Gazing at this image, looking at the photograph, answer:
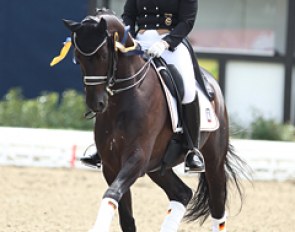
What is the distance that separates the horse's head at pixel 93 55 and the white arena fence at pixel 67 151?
633 cm

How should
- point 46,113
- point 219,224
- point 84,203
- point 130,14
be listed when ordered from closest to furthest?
1. point 130,14
2. point 219,224
3. point 84,203
4. point 46,113

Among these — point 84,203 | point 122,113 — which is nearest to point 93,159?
point 122,113

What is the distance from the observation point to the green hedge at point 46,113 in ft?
46.7

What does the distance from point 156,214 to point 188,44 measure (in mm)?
2736

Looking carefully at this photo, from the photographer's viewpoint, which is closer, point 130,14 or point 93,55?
point 93,55

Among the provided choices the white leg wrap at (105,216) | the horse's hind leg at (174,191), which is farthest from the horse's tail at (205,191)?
the white leg wrap at (105,216)

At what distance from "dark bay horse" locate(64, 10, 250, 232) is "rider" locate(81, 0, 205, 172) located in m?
0.24

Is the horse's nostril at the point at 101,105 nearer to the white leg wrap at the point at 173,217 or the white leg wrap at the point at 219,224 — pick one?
the white leg wrap at the point at 173,217

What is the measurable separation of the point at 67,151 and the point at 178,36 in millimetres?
5757

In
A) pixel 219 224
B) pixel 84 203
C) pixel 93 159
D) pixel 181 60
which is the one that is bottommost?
pixel 84 203

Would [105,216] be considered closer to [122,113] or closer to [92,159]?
[122,113]

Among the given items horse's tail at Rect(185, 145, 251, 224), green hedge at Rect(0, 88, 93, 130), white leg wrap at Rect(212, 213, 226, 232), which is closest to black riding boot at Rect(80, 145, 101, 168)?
horse's tail at Rect(185, 145, 251, 224)

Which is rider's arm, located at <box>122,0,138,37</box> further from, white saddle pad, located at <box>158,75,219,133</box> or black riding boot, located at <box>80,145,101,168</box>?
black riding boot, located at <box>80,145,101,168</box>

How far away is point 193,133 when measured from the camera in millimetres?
7145
